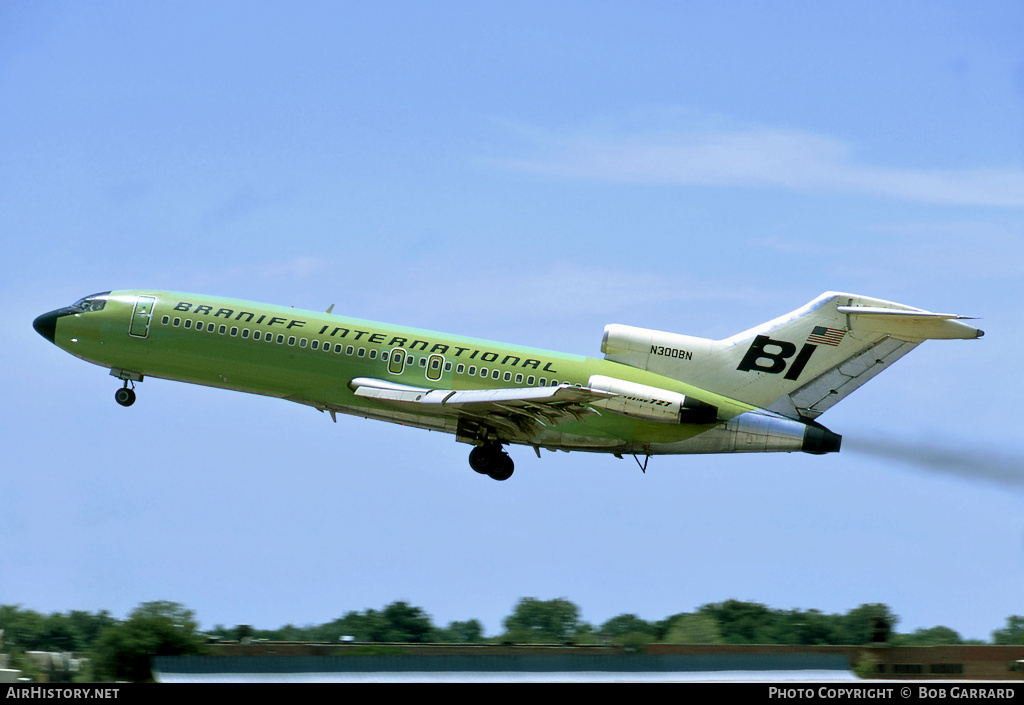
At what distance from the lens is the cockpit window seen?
4019 centimetres

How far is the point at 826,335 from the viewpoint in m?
37.8

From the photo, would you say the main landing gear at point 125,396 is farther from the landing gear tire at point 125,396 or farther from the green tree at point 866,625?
the green tree at point 866,625

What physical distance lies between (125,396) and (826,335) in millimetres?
22275

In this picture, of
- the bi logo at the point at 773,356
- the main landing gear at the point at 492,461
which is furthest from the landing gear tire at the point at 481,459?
the bi logo at the point at 773,356

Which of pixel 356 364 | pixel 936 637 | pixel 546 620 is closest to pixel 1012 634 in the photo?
pixel 936 637

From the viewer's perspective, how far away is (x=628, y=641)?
4303cm

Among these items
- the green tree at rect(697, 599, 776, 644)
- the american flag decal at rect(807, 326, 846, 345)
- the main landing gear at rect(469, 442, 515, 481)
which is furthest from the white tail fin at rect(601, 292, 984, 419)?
the green tree at rect(697, 599, 776, 644)

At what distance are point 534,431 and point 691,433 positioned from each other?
475 cm

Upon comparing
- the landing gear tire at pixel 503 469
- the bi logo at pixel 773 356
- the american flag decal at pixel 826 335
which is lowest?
the landing gear tire at pixel 503 469

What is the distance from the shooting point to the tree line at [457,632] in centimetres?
4200

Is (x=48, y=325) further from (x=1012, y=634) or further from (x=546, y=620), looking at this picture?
(x=1012, y=634)

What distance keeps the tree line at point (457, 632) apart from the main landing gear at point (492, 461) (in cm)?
668
